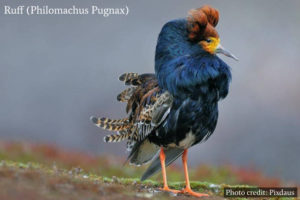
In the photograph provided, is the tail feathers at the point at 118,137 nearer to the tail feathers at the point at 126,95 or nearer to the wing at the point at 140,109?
the wing at the point at 140,109

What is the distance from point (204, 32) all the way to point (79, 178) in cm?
309

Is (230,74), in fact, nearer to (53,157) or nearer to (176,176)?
(176,176)

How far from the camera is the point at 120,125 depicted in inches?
384

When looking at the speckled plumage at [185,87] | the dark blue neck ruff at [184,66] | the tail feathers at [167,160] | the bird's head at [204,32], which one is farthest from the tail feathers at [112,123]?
the bird's head at [204,32]

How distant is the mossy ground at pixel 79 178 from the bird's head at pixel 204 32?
8.17ft

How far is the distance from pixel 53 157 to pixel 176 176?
3830 mm

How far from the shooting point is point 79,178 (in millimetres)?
8000

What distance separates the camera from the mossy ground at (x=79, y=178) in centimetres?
627

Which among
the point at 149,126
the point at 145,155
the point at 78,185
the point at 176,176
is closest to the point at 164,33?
the point at 149,126

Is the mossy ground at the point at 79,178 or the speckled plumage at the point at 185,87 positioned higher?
the speckled plumage at the point at 185,87

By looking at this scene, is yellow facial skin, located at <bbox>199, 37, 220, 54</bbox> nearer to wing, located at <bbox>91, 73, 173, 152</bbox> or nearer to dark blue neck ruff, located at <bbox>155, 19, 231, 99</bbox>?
dark blue neck ruff, located at <bbox>155, 19, 231, 99</bbox>

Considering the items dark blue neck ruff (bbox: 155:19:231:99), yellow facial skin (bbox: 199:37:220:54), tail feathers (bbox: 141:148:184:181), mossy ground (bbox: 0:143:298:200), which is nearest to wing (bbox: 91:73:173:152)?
dark blue neck ruff (bbox: 155:19:231:99)

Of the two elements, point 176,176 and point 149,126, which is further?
point 176,176

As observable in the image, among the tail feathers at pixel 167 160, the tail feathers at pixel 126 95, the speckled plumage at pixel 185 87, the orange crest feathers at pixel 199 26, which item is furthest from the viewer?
the tail feathers at pixel 126 95
